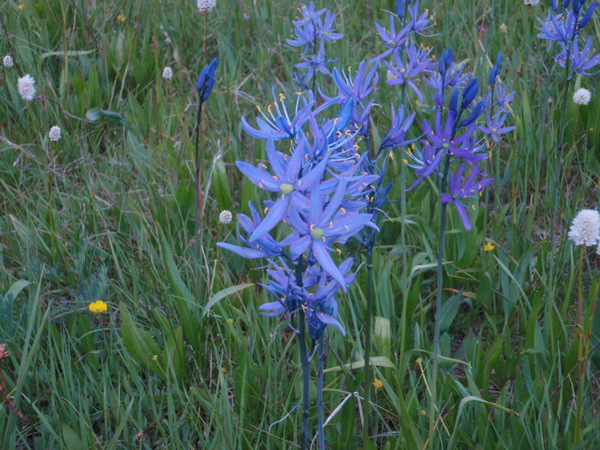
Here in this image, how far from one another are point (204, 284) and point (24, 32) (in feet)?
8.83

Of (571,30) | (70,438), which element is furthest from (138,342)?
(571,30)

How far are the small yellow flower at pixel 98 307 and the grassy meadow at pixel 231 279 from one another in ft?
0.24

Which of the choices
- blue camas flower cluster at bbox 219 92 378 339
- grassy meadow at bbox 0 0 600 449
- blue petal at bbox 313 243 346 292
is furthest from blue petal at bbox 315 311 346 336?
grassy meadow at bbox 0 0 600 449

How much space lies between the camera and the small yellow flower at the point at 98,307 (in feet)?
6.77

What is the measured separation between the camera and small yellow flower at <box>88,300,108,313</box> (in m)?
2.06

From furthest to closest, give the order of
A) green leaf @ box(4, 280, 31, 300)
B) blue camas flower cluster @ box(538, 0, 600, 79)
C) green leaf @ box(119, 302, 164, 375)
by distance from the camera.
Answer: blue camas flower cluster @ box(538, 0, 600, 79), green leaf @ box(4, 280, 31, 300), green leaf @ box(119, 302, 164, 375)

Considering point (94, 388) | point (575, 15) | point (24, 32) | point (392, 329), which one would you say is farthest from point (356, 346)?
point (24, 32)

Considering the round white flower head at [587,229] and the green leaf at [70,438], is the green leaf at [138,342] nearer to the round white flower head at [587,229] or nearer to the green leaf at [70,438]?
the green leaf at [70,438]

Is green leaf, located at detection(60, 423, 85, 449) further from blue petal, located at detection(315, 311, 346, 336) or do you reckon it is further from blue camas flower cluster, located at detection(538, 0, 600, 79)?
blue camas flower cluster, located at detection(538, 0, 600, 79)

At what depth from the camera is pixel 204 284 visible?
235cm

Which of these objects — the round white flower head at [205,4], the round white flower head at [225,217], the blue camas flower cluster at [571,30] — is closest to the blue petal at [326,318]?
the round white flower head at [225,217]

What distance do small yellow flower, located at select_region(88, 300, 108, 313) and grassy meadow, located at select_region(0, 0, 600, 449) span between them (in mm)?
74

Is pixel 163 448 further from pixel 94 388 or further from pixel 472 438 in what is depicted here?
pixel 472 438

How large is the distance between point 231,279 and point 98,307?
59 cm
